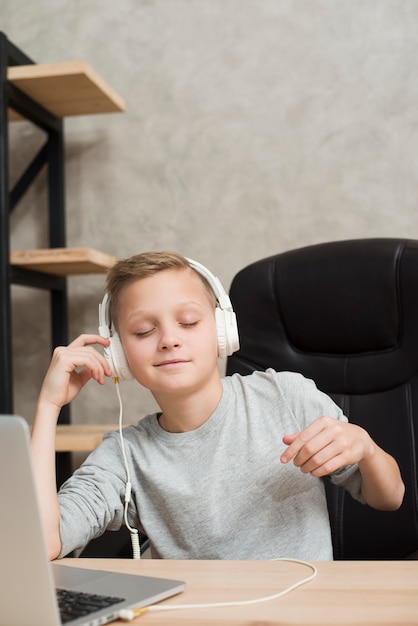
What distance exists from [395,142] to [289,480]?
1.38m

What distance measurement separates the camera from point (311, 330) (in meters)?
1.57

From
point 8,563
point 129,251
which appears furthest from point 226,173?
point 8,563

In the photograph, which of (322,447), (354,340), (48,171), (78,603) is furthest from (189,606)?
(48,171)

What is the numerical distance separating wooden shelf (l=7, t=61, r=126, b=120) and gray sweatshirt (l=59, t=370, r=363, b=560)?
126 cm

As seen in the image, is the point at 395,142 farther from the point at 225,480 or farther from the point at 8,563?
the point at 8,563

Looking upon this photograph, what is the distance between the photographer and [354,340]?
5.04 feet

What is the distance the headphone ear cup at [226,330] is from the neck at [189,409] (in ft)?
0.25

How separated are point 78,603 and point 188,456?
0.53 meters

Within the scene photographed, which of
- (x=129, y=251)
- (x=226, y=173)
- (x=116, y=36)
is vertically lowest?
(x=129, y=251)


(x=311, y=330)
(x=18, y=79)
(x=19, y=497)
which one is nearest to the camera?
(x=19, y=497)

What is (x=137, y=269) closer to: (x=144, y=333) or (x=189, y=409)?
(x=144, y=333)

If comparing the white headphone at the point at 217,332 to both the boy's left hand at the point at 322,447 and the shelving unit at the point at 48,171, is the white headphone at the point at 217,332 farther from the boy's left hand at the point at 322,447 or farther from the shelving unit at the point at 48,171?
the shelving unit at the point at 48,171

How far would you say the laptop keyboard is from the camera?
0.72m

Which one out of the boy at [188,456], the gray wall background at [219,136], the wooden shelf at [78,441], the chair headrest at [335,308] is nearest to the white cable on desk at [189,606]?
the boy at [188,456]
